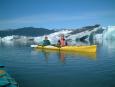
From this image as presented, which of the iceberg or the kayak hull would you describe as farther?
the iceberg

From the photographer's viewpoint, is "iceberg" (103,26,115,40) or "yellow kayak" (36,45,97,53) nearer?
"yellow kayak" (36,45,97,53)

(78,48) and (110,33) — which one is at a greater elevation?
(110,33)

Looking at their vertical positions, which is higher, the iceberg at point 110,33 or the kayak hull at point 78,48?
the iceberg at point 110,33

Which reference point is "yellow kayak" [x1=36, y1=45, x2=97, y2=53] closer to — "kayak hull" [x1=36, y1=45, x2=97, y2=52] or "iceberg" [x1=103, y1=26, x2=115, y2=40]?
"kayak hull" [x1=36, y1=45, x2=97, y2=52]

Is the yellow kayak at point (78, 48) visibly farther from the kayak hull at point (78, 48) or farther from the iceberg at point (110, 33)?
the iceberg at point (110, 33)

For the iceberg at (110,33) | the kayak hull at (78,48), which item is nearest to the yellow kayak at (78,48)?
the kayak hull at (78,48)

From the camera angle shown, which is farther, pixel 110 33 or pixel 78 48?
pixel 110 33

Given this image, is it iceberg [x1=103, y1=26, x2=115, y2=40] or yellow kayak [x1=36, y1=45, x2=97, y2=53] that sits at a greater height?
iceberg [x1=103, y1=26, x2=115, y2=40]

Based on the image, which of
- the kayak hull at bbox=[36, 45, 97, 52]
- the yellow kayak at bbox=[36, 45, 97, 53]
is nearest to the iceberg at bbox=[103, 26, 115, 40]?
→ the yellow kayak at bbox=[36, 45, 97, 53]

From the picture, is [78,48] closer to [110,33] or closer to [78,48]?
[78,48]

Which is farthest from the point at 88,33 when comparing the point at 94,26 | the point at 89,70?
the point at 89,70

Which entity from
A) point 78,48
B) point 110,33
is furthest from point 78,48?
point 110,33

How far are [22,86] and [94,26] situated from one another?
6867 cm

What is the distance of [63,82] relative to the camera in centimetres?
1081
